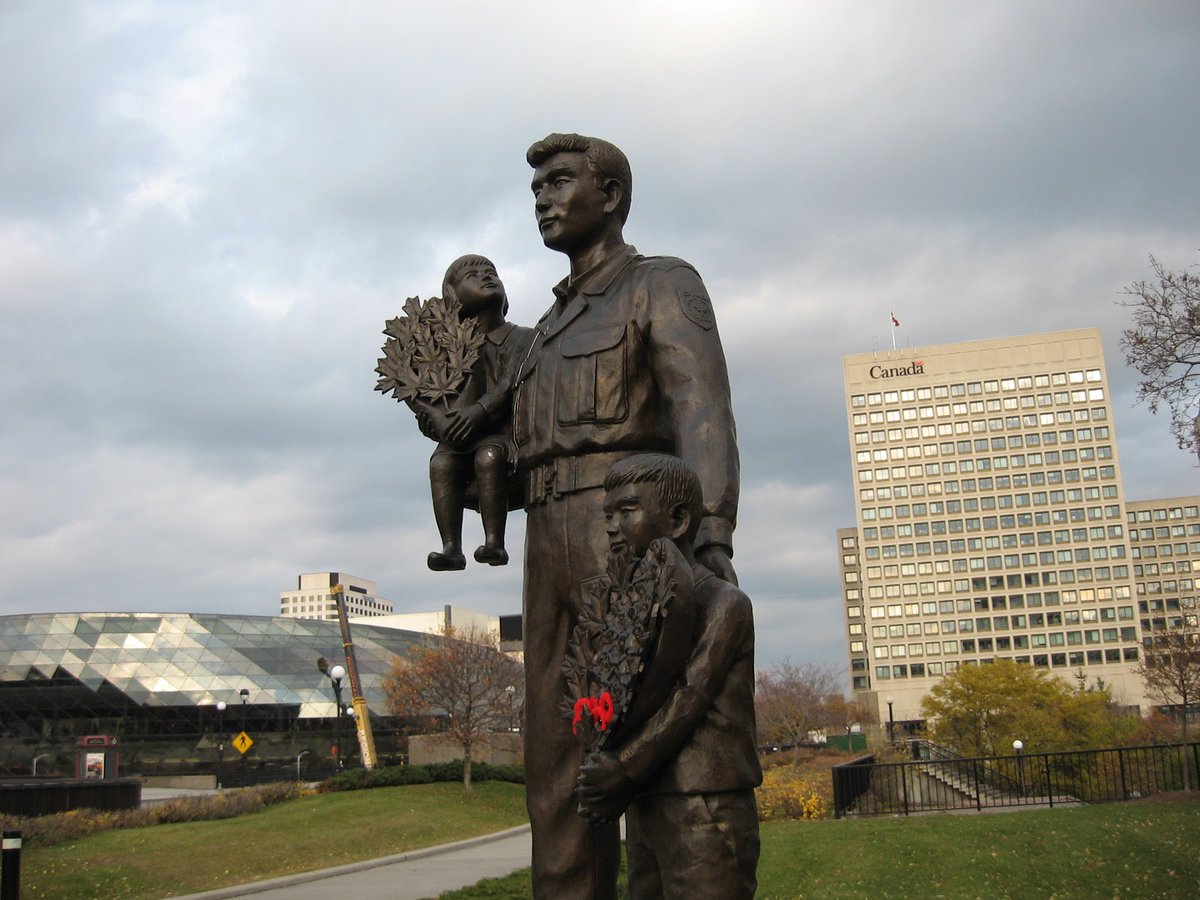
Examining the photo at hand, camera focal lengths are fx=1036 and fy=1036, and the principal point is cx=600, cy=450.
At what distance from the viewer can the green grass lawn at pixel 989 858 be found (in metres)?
12.4

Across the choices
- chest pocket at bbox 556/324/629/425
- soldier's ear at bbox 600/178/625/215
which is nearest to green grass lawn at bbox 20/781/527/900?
chest pocket at bbox 556/324/629/425

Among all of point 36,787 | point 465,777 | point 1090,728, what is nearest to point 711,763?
point 36,787

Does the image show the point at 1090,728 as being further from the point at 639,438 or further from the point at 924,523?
the point at 924,523

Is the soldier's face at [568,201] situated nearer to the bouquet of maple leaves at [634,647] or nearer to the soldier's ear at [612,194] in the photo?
the soldier's ear at [612,194]

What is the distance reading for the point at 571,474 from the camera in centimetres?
394

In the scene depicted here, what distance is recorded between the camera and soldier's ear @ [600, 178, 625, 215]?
436 centimetres

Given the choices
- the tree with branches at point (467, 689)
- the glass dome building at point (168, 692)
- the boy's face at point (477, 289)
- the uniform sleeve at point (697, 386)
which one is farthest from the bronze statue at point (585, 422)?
the glass dome building at point (168, 692)

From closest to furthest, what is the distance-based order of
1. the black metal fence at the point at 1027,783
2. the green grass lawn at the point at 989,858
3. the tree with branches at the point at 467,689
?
1. the green grass lawn at the point at 989,858
2. the black metal fence at the point at 1027,783
3. the tree with branches at the point at 467,689

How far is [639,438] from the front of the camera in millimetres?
3957

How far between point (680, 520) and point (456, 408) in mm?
1508

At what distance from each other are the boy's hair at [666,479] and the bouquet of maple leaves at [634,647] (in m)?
0.20

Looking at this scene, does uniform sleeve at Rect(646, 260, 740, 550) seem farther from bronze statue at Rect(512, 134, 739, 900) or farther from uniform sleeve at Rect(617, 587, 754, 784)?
uniform sleeve at Rect(617, 587, 754, 784)

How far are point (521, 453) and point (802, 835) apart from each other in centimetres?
1497

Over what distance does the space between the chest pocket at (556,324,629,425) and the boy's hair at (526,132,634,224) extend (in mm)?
731
